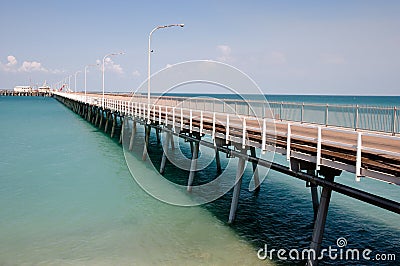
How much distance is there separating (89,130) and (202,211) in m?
32.3

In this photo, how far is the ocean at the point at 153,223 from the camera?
11.7m

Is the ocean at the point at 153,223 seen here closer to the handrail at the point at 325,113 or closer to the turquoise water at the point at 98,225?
the turquoise water at the point at 98,225

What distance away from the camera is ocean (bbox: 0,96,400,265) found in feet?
38.2

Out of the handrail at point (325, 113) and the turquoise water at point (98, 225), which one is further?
the handrail at point (325, 113)

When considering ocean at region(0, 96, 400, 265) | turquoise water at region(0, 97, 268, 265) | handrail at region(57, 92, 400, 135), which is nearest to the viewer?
turquoise water at region(0, 97, 268, 265)

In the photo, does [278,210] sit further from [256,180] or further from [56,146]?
[56,146]

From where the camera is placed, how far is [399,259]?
36.8 ft

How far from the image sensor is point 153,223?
46.7ft

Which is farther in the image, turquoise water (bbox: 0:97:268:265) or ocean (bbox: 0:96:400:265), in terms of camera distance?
ocean (bbox: 0:96:400:265)

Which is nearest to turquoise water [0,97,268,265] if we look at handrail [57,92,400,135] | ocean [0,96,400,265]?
ocean [0,96,400,265]

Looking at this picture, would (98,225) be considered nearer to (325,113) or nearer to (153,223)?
(153,223)

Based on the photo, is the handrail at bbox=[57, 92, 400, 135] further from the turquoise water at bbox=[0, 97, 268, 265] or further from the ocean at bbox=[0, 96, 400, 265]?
the turquoise water at bbox=[0, 97, 268, 265]

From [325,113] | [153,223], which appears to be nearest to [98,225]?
[153,223]

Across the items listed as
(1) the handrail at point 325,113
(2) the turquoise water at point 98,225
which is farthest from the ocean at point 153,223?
(1) the handrail at point 325,113
